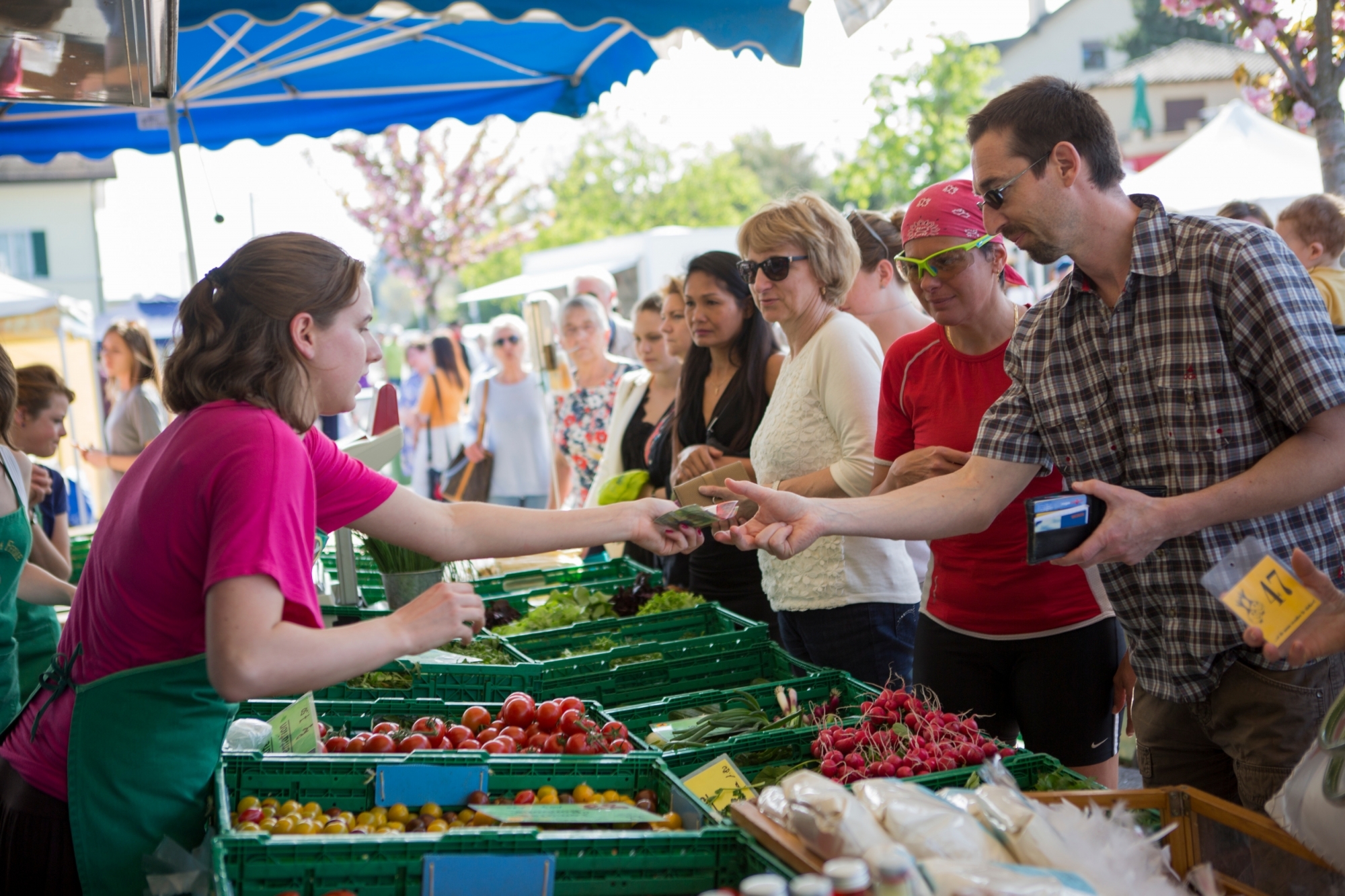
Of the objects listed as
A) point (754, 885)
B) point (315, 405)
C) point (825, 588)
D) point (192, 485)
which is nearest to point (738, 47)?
point (825, 588)

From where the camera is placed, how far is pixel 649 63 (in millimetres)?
5008

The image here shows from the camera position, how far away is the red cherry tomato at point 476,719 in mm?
2445

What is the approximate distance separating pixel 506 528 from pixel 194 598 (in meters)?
0.79

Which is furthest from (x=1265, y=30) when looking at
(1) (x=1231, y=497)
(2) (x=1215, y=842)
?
(2) (x=1215, y=842)

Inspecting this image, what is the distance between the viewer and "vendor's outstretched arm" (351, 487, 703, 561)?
235cm

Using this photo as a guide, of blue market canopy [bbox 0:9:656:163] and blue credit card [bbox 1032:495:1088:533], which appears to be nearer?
blue credit card [bbox 1032:495:1088:533]

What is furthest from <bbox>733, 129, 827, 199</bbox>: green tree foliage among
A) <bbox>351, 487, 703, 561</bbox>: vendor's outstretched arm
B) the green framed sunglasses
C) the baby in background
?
<bbox>351, 487, 703, 561</bbox>: vendor's outstretched arm

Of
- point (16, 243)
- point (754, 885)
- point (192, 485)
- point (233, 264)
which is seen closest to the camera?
point (754, 885)

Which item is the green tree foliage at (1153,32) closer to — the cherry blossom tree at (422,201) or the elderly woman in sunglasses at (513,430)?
the cherry blossom tree at (422,201)

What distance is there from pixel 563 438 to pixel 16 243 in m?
27.6

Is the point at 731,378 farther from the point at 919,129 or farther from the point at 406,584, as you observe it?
the point at 919,129

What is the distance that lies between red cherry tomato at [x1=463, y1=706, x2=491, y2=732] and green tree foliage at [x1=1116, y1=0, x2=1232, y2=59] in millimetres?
56876

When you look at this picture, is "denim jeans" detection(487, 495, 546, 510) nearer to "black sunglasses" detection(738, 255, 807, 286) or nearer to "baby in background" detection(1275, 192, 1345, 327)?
"black sunglasses" detection(738, 255, 807, 286)

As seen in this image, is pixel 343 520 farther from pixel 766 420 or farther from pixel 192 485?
pixel 766 420
